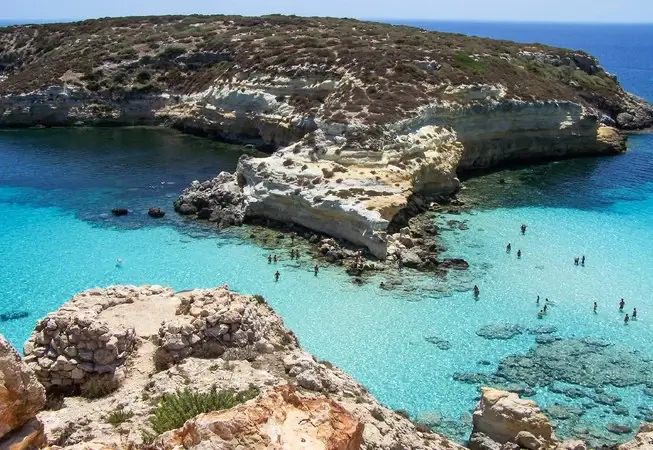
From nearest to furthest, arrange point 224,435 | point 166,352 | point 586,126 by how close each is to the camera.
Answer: point 224,435 < point 166,352 < point 586,126

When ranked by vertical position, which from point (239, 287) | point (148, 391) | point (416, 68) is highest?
point (416, 68)

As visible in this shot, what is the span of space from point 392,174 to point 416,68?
A: 74.2 feet

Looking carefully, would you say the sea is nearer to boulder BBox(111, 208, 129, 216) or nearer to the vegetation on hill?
boulder BBox(111, 208, 129, 216)

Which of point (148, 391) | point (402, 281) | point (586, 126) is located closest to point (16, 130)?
point (402, 281)

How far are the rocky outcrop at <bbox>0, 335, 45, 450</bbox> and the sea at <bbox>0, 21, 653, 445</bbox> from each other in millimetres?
A: 17662

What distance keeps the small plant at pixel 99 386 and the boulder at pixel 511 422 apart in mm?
13618

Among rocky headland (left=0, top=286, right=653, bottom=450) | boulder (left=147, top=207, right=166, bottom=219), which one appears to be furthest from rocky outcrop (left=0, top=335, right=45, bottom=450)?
boulder (left=147, top=207, right=166, bottom=219)

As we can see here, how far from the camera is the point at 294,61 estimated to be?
73688 millimetres

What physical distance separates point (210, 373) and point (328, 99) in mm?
50313

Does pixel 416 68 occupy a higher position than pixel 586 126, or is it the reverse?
pixel 416 68

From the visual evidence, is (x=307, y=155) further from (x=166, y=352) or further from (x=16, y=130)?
(x=16, y=130)

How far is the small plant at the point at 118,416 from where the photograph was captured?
48.2 feet

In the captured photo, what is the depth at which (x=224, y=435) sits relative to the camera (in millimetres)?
10172

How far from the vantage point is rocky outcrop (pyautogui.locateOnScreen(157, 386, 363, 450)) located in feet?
33.3
